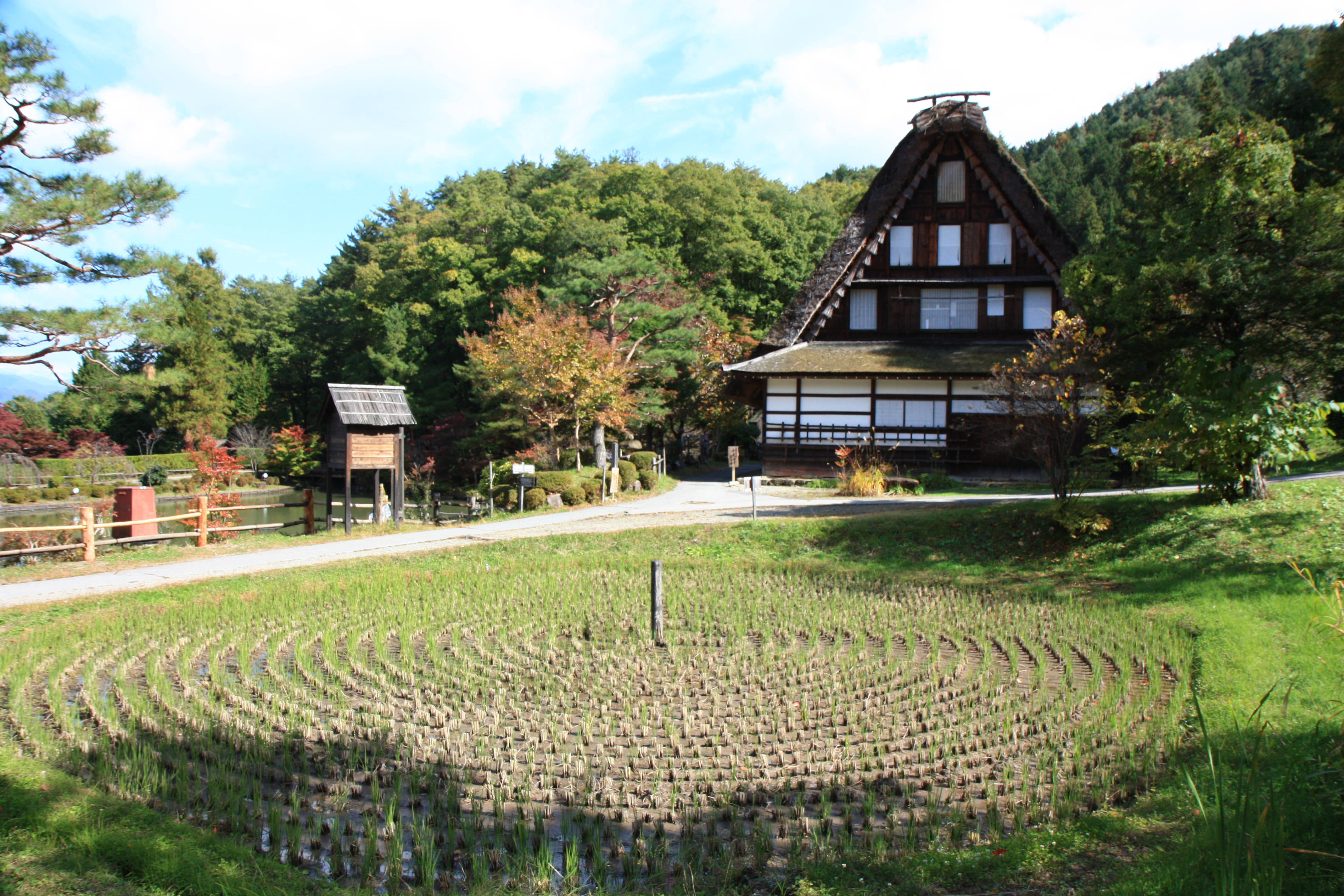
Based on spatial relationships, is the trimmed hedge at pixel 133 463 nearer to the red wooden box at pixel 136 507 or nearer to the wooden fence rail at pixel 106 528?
the wooden fence rail at pixel 106 528

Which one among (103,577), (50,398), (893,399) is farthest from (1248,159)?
(50,398)

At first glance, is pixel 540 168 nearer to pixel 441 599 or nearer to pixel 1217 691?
pixel 441 599

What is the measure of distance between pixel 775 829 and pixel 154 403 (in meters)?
52.1

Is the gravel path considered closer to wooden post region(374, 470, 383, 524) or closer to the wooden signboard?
the wooden signboard

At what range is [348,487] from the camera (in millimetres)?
20891

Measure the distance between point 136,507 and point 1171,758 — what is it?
674 inches

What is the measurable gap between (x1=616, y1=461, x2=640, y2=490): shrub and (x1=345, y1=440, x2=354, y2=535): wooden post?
784cm

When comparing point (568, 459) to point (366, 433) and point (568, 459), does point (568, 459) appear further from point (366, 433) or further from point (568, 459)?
point (366, 433)

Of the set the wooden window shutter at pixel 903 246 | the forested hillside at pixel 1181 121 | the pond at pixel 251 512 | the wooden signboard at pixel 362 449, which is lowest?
the pond at pixel 251 512

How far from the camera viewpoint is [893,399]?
86.5 ft

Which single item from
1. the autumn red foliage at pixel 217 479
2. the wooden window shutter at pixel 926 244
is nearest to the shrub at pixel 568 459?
the autumn red foliage at pixel 217 479

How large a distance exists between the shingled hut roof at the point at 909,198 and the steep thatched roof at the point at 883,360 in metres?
1.06

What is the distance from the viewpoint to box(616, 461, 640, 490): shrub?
2555cm

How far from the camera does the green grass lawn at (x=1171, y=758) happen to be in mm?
4203
